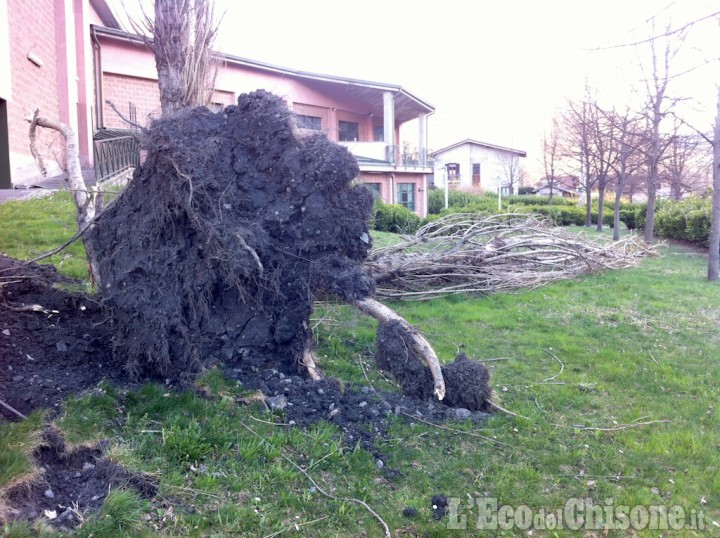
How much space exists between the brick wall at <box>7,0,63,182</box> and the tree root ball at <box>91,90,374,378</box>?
863 centimetres

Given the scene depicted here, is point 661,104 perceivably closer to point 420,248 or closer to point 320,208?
point 420,248

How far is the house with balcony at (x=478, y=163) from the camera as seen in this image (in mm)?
48906

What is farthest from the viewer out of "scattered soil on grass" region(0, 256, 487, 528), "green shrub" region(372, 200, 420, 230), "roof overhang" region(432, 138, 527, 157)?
"roof overhang" region(432, 138, 527, 157)

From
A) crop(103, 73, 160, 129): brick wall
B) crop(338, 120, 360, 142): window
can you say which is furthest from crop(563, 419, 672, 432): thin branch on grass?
crop(338, 120, 360, 142): window

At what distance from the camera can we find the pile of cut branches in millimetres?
9344

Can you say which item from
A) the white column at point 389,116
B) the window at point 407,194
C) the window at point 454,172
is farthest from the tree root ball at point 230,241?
the window at point 454,172

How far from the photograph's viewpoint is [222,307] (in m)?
5.20

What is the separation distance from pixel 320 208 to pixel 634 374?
12.0ft

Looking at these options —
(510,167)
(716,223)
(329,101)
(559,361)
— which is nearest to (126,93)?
(329,101)

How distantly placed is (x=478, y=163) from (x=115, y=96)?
35.5m

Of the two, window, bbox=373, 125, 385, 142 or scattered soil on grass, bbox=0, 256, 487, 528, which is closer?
scattered soil on grass, bbox=0, 256, 487, 528

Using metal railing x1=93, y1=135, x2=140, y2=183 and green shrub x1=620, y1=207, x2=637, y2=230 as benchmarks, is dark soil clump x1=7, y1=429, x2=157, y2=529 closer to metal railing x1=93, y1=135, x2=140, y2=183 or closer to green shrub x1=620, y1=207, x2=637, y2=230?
metal railing x1=93, y1=135, x2=140, y2=183

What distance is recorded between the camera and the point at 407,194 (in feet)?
95.1

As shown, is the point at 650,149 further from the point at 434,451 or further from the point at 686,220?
the point at 434,451
